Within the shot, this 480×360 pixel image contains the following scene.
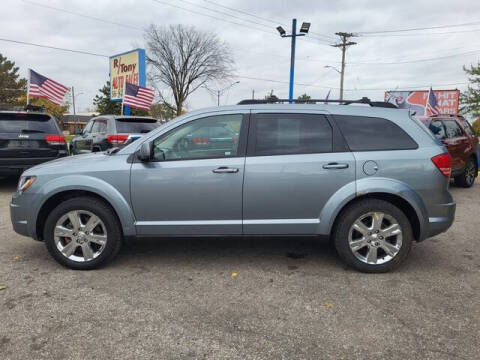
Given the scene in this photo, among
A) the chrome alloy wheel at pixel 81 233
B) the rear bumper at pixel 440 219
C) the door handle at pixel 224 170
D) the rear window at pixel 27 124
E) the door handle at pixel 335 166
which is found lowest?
the chrome alloy wheel at pixel 81 233

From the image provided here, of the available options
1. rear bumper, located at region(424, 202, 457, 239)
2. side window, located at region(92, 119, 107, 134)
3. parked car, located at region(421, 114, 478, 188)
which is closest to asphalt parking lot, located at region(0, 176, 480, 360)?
rear bumper, located at region(424, 202, 457, 239)

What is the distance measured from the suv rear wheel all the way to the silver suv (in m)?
6.34

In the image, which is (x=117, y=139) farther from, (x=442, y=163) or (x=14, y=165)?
(x=442, y=163)

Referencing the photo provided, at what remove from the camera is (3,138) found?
7.46 m

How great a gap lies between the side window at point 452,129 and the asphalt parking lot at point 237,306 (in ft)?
15.6

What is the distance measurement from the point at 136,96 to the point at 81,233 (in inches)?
455

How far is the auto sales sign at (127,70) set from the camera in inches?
686

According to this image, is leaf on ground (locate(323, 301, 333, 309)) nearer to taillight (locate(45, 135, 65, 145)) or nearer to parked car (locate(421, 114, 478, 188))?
parked car (locate(421, 114, 478, 188))

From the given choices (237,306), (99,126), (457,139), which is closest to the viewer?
(237,306)

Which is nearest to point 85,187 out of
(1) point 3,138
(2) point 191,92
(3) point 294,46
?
(1) point 3,138

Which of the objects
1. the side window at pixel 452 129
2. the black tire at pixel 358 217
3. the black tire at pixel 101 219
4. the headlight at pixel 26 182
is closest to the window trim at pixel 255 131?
the black tire at pixel 358 217

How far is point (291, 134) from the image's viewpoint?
151 inches

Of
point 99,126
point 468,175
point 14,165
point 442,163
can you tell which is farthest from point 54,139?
point 468,175

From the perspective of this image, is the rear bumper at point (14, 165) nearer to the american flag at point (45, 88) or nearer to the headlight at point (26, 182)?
the headlight at point (26, 182)
